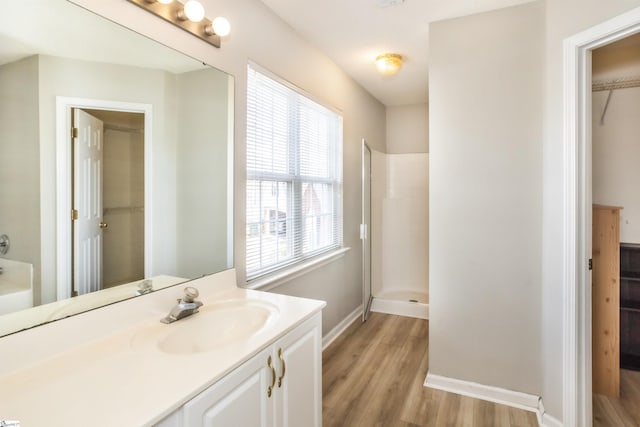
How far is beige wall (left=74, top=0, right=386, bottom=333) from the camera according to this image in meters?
1.51

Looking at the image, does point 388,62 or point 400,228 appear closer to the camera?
point 388,62

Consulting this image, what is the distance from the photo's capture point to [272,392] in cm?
118

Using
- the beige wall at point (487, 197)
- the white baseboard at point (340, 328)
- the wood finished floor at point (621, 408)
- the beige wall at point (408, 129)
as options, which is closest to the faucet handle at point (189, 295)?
the beige wall at point (487, 197)

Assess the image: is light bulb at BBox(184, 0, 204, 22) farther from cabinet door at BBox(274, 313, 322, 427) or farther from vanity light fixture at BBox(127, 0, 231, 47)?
cabinet door at BBox(274, 313, 322, 427)

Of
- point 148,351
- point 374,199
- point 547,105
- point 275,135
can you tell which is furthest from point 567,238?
point 374,199

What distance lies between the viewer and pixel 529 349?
208cm

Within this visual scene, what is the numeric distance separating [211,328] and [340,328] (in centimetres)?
200

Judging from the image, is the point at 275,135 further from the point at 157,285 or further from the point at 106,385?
the point at 106,385

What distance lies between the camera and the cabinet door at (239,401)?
0.87 m

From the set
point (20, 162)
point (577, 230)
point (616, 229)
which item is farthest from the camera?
point (616, 229)

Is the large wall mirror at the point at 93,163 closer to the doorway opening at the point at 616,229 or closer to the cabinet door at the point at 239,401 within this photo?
the cabinet door at the point at 239,401

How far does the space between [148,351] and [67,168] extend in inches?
25.7

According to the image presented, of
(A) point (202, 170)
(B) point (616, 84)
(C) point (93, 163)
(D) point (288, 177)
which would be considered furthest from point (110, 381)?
(B) point (616, 84)

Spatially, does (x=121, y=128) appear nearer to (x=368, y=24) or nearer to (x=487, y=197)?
(x=368, y=24)
